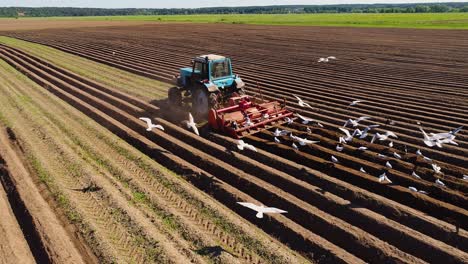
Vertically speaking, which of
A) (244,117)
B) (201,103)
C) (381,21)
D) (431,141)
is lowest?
(431,141)

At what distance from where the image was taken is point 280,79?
747 inches

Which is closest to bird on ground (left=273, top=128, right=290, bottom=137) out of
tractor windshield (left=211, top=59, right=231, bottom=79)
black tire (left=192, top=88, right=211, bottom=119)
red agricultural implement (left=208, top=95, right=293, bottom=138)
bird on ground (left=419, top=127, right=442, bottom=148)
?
red agricultural implement (left=208, top=95, right=293, bottom=138)

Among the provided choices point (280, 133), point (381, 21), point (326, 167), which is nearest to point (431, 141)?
point (326, 167)

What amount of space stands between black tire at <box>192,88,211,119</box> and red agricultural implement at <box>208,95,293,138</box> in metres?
0.69

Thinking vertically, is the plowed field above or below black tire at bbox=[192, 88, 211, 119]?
below

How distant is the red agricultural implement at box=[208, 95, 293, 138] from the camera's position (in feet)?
34.8

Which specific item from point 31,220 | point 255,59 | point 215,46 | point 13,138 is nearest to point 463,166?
point 31,220

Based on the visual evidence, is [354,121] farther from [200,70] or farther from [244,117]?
[200,70]

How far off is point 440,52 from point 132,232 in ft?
84.0

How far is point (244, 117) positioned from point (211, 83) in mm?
1597

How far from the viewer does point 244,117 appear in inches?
430

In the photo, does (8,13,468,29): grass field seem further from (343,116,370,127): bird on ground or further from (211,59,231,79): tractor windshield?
(211,59,231,79): tractor windshield

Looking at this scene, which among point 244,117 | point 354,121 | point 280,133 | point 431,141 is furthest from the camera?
point 354,121

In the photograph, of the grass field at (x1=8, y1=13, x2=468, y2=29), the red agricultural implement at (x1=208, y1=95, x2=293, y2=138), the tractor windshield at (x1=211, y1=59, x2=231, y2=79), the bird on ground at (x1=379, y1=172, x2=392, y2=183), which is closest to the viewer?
the bird on ground at (x1=379, y1=172, x2=392, y2=183)
